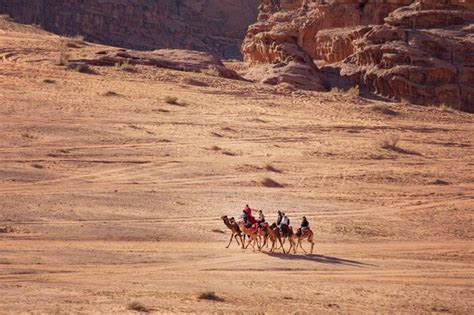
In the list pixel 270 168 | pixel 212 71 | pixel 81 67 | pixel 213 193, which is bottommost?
pixel 213 193

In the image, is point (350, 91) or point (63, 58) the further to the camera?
point (350, 91)

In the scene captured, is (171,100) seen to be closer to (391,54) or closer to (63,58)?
(63,58)

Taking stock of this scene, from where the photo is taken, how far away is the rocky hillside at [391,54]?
34.8 metres

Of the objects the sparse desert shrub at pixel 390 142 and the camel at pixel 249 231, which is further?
the sparse desert shrub at pixel 390 142

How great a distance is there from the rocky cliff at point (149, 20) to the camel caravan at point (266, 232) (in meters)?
42.2

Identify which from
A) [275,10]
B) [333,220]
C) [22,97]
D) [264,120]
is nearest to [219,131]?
[264,120]

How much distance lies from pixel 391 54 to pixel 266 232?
19.7 metres

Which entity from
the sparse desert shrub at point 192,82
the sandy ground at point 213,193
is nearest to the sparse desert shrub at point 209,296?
the sandy ground at point 213,193

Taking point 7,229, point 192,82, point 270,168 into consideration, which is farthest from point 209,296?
point 192,82

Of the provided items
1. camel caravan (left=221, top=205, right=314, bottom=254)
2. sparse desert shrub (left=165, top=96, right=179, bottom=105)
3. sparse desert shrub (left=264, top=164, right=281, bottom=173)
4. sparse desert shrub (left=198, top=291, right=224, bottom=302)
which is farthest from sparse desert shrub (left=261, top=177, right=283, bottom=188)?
sparse desert shrub (left=198, top=291, right=224, bottom=302)

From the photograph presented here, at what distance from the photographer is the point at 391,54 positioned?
3506cm

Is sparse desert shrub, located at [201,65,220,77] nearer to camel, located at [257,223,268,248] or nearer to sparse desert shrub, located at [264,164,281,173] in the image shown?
sparse desert shrub, located at [264,164,281,173]

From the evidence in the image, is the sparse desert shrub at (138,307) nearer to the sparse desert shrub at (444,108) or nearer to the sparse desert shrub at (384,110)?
the sparse desert shrub at (384,110)

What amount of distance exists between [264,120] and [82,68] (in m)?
7.72
